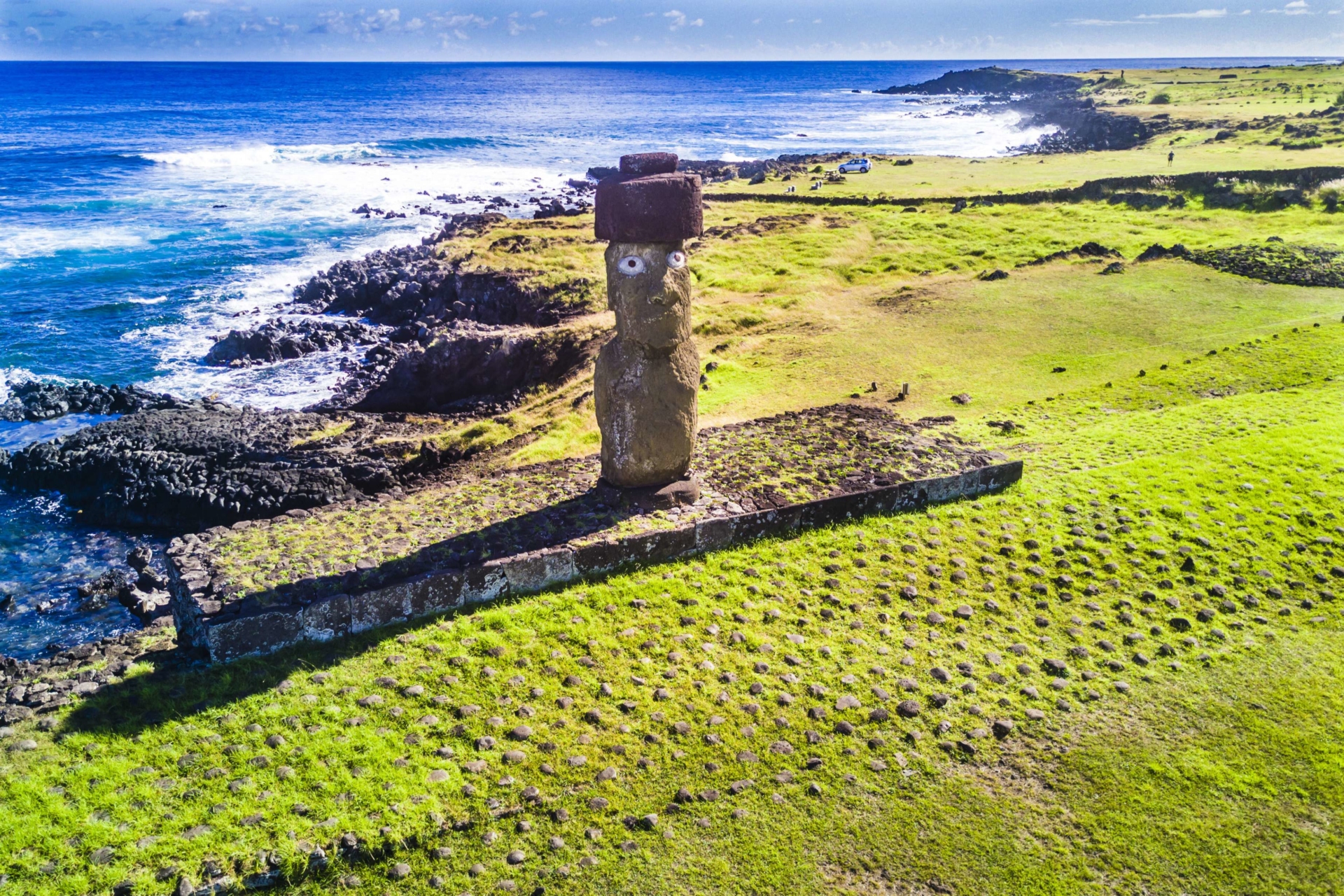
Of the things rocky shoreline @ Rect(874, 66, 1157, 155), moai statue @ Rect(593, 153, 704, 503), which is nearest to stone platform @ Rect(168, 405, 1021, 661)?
moai statue @ Rect(593, 153, 704, 503)

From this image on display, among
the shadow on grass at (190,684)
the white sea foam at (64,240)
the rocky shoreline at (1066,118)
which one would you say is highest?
the rocky shoreline at (1066,118)

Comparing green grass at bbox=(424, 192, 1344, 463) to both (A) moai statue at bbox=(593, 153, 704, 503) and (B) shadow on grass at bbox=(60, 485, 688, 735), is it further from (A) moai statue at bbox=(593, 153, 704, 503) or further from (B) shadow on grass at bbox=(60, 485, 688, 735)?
(B) shadow on grass at bbox=(60, 485, 688, 735)

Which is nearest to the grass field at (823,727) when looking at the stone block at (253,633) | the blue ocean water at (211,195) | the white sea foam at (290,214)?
the stone block at (253,633)

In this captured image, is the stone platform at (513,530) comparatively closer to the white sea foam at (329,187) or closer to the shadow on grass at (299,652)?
the shadow on grass at (299,652)

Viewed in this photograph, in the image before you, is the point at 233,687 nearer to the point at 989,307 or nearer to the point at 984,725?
the point at 984,725

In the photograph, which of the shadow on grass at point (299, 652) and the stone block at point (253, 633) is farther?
the stone block at point (253, 633)

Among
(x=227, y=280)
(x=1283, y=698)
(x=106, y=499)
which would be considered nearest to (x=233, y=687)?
(x=1283, y=698)
